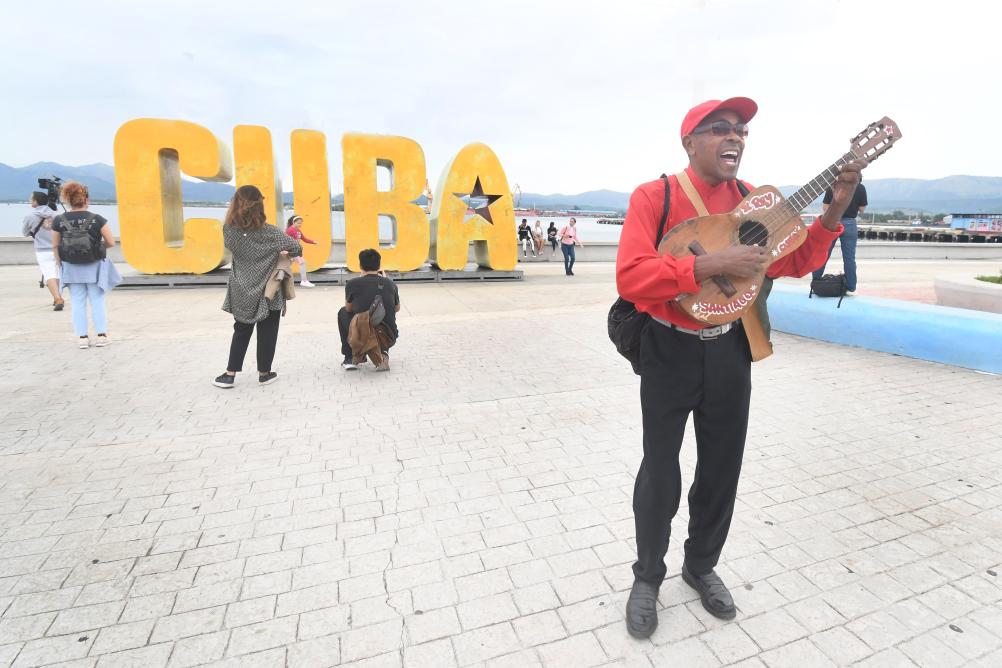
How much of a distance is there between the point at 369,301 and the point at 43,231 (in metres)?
7.08

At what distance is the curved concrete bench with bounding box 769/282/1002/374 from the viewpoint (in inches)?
228

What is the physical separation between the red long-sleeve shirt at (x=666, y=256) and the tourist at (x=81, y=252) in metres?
6.69

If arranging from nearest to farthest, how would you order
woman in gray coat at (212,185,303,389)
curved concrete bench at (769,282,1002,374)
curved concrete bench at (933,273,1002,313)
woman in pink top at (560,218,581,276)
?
1. woman in gray coat at (212,185,303,389)
2. curved concrete bench at (769,282,1002,374)
3. curved concrete bench at (933,273,1002,313)
4. woman in pink top at (560,218,581,276)

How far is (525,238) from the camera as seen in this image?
2083cm

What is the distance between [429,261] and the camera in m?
→ 16.0

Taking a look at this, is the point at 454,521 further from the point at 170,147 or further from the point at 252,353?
the point at 170,147

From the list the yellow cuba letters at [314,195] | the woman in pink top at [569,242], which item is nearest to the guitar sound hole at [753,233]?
the yellow cuba letters at [314,195]

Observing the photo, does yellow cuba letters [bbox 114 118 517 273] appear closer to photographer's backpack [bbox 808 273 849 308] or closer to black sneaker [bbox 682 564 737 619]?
photographer's backpack [bbox 808 273 849 308]

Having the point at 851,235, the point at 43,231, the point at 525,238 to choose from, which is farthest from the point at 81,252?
the point at 525,238

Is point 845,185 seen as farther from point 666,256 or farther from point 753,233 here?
point 666,256

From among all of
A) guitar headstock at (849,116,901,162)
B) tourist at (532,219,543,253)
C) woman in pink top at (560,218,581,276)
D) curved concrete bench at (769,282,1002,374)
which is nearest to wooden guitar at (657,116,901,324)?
guitar headstock at (849,116,901,162)

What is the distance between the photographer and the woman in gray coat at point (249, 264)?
5.24m

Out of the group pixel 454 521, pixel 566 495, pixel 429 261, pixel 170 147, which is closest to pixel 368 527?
pixel 454 521

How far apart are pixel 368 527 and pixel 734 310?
2197mm
